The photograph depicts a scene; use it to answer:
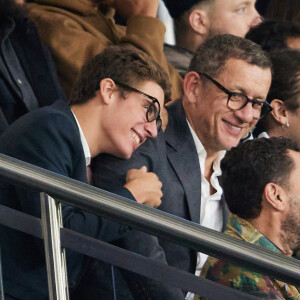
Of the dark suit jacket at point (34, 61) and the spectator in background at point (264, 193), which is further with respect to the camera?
the dark suit jacket at point (34, 61)

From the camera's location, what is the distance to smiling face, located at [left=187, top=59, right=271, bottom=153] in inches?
133

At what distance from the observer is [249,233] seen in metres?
2.82

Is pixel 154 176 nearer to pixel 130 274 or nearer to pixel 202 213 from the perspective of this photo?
pixel 202 213

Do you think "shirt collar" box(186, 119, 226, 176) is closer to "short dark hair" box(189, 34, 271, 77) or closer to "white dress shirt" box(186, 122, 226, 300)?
"white dress shirt" box(186, 122, 226, 300)

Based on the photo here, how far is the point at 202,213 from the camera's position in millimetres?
3217

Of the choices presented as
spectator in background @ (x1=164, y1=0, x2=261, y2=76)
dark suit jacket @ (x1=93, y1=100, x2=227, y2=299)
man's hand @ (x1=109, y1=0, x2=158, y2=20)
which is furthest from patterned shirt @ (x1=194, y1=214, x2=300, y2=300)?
spectator in background @ (x1=164, y1=0, x2=261, y2=76)

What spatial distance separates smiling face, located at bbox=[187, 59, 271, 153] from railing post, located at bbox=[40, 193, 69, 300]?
1.35m

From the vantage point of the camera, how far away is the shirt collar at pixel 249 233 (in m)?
2.79

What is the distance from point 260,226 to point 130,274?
2.77 ft

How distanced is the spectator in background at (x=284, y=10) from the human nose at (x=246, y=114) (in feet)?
4.63

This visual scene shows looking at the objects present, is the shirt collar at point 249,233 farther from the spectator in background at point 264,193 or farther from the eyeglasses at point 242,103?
the eyeglasses at point 242,103

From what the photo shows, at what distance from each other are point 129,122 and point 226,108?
603 millimetres

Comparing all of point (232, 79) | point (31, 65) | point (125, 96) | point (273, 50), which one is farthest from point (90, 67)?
point (273, 50)

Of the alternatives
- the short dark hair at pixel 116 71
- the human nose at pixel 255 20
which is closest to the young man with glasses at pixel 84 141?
the short dark hair at pixel 116 71
